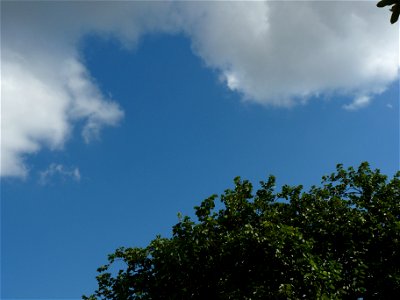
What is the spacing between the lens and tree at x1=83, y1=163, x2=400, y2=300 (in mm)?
19844

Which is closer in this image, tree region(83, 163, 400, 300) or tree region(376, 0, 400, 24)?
tree region(376, 0, 400, 24)

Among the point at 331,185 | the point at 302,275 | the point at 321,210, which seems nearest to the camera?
the point at 302,275

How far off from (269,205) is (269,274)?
23.2 ft

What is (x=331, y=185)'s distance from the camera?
2884 centimetres

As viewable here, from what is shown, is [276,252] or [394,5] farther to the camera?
[276,252]

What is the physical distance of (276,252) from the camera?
19656mm

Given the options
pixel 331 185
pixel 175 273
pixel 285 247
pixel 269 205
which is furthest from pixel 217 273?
pixel 331 185

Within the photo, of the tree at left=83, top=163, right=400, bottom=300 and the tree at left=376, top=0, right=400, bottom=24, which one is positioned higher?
the tree at left=83, top=163, right=400, bottom=300

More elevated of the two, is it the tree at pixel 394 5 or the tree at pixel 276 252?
the tree at pixel 276 252

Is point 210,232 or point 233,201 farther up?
point 233,201

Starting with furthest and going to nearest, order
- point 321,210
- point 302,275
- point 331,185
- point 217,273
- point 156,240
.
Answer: point 331,185 → point 321,210 → point 156,240 → point 217,273 → point 302,275

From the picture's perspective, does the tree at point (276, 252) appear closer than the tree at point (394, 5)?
No

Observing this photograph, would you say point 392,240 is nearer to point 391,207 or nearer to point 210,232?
point 391,207

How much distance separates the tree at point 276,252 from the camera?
19844 mm
